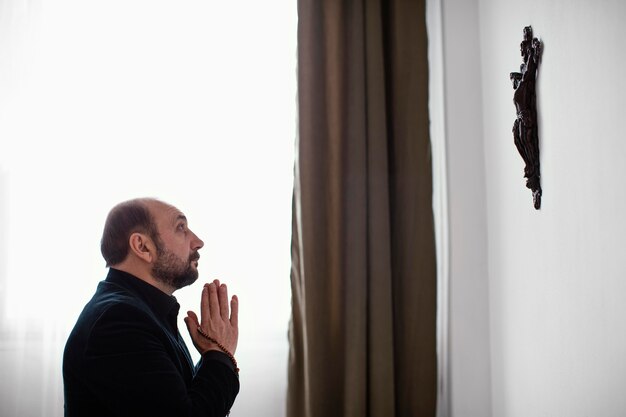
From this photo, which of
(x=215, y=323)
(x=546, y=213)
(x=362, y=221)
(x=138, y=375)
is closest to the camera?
(x=138, y=375)

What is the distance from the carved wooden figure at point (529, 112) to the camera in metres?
2.05

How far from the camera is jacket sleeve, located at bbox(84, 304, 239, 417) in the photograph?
4.52 feet

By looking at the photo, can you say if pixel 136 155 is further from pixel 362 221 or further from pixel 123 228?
pixel 123 228

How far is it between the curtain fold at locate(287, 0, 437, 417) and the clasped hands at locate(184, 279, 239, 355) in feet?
3.07

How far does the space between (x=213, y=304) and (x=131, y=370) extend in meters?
0.32

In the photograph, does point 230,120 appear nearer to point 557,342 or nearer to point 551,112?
point 551,112

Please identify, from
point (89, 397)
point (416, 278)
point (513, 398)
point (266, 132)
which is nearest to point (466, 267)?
point (416, 278)

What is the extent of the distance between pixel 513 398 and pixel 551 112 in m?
0.99

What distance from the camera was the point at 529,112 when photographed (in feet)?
6.79

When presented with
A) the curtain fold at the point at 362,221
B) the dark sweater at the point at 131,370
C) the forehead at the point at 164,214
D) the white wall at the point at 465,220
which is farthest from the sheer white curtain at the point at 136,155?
the dark sweater at the point at 131,370

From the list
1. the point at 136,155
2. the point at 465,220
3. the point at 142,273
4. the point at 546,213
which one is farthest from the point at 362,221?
the point at 142,273

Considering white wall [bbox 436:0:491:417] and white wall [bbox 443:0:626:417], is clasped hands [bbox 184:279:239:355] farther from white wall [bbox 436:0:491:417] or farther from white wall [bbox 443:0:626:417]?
white wall [bbox 436:0:491:417]

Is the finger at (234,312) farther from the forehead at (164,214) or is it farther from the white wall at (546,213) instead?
the white wall at (546,213)

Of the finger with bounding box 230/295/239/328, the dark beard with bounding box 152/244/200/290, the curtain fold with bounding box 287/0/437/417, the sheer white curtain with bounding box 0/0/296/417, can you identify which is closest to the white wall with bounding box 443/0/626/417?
the curtain fold with bounding box 287/0/437/417
